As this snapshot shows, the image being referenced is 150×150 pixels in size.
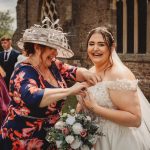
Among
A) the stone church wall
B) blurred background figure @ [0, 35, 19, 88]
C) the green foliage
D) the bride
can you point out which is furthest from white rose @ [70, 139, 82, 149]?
the green foliage

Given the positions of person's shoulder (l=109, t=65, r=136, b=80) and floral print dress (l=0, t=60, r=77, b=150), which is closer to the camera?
floral print dress (l=0, t=60, r=77, b=150)

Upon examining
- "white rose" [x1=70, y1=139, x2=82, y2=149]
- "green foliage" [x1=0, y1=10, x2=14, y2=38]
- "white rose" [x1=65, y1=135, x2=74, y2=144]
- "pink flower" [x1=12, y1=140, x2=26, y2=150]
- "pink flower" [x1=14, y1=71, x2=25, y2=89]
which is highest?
"green foliage" [x1=0, y1=10, x2=14, y2=38]

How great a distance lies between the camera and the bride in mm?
3090

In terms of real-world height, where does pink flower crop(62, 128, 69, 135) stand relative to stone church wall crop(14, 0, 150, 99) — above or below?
below

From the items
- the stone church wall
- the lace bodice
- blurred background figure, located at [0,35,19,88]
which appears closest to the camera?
the lace bodice

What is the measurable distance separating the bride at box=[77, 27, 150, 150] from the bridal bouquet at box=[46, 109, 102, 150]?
13 centimetres

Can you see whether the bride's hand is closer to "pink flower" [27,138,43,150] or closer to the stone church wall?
"pink flower" [27,138,43,150]

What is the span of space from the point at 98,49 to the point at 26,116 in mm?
827

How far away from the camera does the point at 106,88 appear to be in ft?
10.7

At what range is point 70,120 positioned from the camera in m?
3.09

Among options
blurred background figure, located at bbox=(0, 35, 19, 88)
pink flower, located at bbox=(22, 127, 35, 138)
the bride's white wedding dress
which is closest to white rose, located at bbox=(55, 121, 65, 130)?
pink flower, located at bbox=(22, 127, 35, 138)

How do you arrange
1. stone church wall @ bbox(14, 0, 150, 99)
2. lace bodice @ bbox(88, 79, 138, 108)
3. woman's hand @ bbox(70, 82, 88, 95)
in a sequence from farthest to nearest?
1. stone church wall @ bbox(14, 0, 150, 99)
2. lace bodice @ bbox(88, 79, 138, 108)
3. woman's hand @ bbox(70, 82, 88, 95)

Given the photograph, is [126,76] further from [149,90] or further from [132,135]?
[149,90]

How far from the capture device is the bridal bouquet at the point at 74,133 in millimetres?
3023
